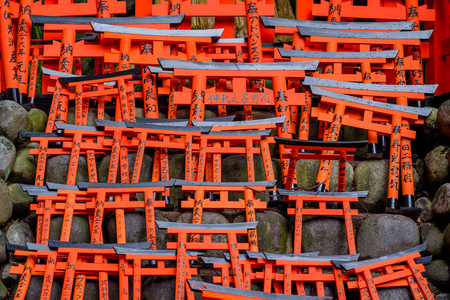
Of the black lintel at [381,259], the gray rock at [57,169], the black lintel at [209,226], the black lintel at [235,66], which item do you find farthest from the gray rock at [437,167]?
the gray rock at [57,169]

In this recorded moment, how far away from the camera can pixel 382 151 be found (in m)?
7.88

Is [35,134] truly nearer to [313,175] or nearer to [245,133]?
[245,133]

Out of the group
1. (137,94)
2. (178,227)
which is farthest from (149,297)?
(137,94)

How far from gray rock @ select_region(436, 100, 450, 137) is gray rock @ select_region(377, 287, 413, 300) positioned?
2.48 metres

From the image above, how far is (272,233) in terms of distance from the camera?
6895 mm

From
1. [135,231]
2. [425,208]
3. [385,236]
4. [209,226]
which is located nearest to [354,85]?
[425,208]

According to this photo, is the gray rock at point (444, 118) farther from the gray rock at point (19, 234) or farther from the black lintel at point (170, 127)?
the gray rock at point (19, 234)

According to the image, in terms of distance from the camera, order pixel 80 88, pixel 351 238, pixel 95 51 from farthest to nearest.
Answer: pixel 95 51, pixel 80 88, pixel 351 238

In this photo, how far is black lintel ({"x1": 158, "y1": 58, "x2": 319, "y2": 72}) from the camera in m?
7.19

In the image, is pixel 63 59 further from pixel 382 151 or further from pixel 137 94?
pixel 382 151

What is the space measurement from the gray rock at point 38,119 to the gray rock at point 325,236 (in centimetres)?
399

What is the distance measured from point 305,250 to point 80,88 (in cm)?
370

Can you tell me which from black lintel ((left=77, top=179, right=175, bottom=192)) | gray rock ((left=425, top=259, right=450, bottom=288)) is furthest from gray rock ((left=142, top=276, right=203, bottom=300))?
gray rock ((left=425, top=259, right=450, bottom=288))

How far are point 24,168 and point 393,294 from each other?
4.96 meters
